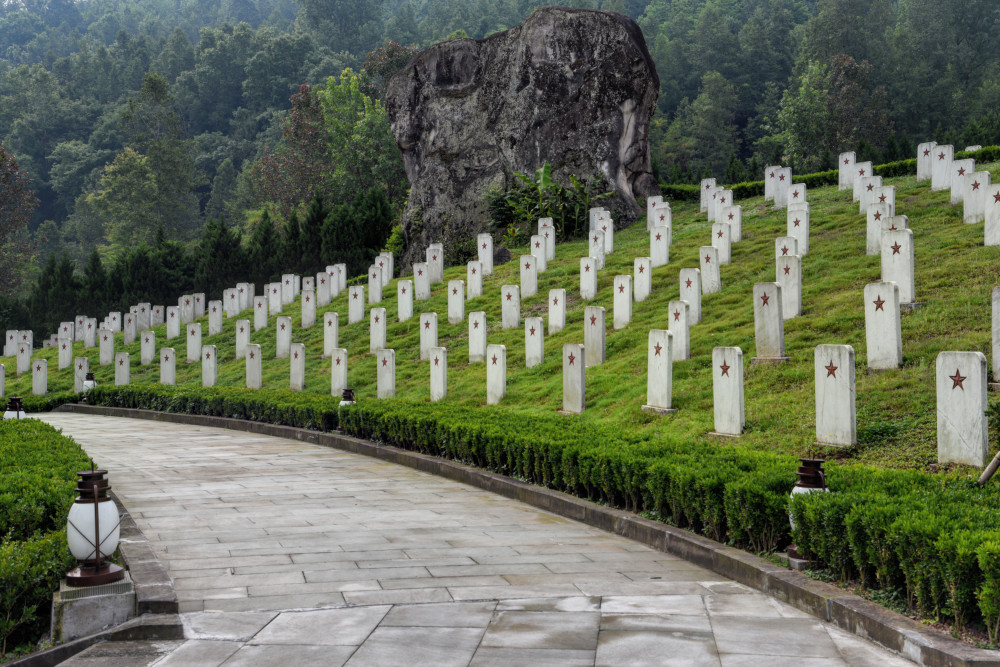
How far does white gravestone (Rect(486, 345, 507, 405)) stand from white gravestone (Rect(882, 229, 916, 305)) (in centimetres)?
561

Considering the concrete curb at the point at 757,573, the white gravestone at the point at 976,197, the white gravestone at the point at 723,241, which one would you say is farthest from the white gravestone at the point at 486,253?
the concrete curb at the point at 757,573

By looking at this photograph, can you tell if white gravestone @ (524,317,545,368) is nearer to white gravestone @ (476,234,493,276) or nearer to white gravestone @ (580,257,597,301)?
white gravestone @ (580,257,597,301)

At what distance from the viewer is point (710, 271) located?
55.0ft

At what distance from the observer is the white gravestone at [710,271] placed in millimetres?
16688

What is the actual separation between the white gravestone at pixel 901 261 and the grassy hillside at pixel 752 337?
13.4 inches

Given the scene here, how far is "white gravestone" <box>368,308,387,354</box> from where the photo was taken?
21094 mm

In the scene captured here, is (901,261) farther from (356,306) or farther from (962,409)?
(356,306)

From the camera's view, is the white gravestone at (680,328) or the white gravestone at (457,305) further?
the white gravestone at (457,305)

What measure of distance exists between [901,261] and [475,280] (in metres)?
11.9

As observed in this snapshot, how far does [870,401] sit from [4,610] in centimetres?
800

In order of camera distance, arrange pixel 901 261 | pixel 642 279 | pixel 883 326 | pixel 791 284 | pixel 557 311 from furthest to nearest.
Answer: pixel 642 279 < pixel 557 311 < pixel 791 284 < pixel 901 261 < pixel 883 326

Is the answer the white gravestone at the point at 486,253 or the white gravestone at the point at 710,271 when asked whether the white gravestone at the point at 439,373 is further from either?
the white gravestone at the point at 486,253

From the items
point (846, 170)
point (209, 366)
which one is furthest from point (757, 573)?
point (846, 170)

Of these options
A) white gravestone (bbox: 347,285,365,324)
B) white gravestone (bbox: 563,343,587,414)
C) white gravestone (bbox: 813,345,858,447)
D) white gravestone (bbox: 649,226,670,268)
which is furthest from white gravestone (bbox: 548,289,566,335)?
white gravestone (bbox: 813,345,858,447)
